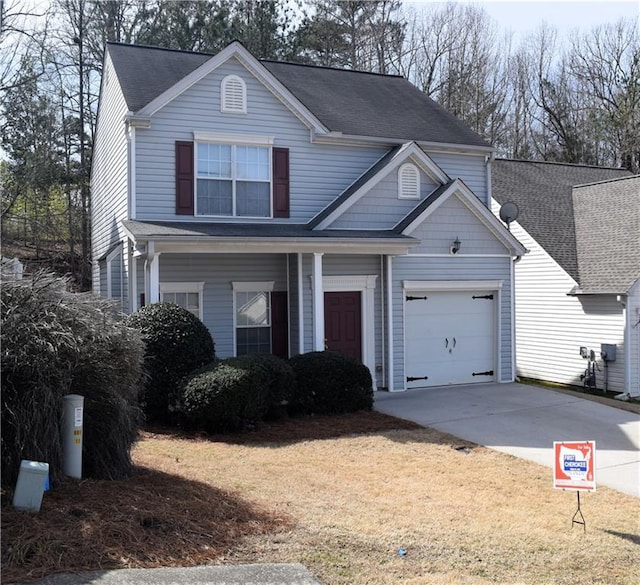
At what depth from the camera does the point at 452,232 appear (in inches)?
586

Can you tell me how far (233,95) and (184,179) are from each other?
2143 millimetres

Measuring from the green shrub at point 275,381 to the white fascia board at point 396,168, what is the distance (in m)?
4.05

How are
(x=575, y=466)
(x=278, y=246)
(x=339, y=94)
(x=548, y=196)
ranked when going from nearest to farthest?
(x=575, y=466) → (x=278, y=246) → (x=339, y=94) → (x=548, y=196)

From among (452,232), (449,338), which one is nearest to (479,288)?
(449,338)

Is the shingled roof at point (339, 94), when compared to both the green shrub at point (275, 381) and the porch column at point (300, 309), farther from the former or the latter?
the green shrub at point (275, 381)

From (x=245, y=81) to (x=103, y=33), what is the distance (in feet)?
49.5

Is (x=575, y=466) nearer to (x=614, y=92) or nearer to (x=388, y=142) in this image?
(x=388, y=142)

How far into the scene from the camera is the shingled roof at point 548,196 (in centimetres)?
1945

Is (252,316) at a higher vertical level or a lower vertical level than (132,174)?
lower

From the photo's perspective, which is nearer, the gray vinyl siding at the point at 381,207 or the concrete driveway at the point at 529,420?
the concrete driveway at the point at 529,420

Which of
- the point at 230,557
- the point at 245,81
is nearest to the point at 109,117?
the point at 245,81

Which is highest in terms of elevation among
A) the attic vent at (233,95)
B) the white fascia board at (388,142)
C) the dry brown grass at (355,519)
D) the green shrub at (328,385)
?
the attic vent at (233,95)

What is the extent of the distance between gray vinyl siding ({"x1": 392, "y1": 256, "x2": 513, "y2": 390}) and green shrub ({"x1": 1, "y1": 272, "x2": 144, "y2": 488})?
26.4ft

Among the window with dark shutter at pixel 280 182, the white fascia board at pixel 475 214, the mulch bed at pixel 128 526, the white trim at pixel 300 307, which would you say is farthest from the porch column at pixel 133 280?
the mulch bed at pixel 128 526
